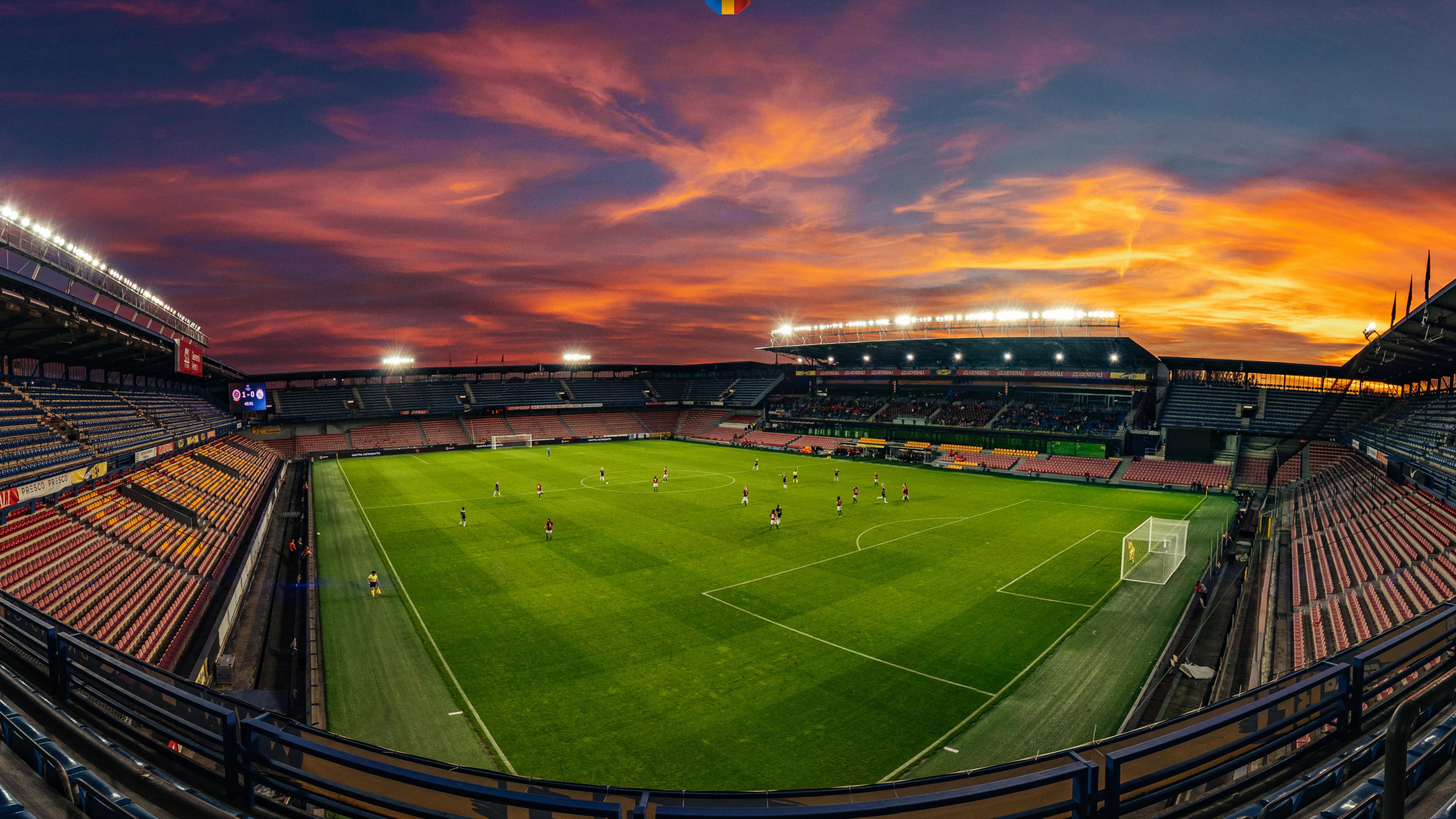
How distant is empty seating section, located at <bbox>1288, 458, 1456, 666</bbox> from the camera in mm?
15578

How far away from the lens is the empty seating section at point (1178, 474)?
49719 mm

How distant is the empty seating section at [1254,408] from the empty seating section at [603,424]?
67.1 m

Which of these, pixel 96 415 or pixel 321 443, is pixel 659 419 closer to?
pixel 321 443

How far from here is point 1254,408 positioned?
58.2 metres

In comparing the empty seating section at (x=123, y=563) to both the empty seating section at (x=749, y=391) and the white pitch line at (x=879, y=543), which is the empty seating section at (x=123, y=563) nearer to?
the white pitch line at (x=879, y=543)

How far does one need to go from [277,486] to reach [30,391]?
16526 millimetres

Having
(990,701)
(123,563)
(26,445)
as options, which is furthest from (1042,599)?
(26,445)

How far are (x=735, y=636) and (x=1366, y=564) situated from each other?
66.4ft

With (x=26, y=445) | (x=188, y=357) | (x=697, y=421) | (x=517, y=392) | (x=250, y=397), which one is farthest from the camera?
(x=697, y=421)

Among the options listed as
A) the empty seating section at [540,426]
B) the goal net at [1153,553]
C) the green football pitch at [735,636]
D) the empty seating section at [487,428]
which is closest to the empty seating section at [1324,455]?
the green football pitch at [735,636]

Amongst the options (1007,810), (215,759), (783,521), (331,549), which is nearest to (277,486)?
(331,549)

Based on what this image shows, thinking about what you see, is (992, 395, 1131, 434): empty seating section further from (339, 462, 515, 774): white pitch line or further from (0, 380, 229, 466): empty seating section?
(0, 380, 229, 466): empty seating section

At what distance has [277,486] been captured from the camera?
46719mm

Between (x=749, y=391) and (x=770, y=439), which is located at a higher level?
(x=749, y=391)
